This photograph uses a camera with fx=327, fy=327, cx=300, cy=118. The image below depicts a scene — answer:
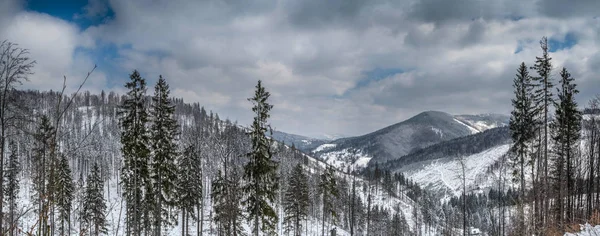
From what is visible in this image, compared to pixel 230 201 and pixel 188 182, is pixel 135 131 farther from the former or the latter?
pixel 188 182

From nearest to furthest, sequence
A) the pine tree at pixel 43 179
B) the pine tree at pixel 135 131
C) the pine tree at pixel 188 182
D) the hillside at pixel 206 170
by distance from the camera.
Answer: the pine tree at pixel 43 179
the pine tree at pixel 135 131
the pine tree at pixel 188 182
the hillside at pixel 206 170

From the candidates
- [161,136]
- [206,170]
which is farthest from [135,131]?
[206,170]

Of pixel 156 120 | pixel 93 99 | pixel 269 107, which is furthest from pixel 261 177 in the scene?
pixel 93 99

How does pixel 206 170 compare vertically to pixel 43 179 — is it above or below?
below

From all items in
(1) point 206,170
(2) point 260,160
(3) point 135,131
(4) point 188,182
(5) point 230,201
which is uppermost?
(3) point 135,131

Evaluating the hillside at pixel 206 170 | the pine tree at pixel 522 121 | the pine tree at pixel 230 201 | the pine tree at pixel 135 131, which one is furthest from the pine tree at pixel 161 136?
the pine tree at pixel 522 121

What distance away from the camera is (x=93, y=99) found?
183 m

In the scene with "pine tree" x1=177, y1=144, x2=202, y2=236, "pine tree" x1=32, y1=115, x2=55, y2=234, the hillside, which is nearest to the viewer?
"pine tree" x1=32, y1=115, x2=55, y2=234

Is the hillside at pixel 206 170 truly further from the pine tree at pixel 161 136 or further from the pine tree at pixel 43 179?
the pine tree at pixel 43 179

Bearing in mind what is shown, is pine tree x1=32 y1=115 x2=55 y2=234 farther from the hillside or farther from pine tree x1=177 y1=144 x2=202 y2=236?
pine tree x1=177 y1=144 x2=202 y2=236

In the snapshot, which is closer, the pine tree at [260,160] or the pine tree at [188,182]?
the pine tree at [260,160]

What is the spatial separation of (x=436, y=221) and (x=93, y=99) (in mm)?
183016

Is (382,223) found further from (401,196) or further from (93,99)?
(93,99)

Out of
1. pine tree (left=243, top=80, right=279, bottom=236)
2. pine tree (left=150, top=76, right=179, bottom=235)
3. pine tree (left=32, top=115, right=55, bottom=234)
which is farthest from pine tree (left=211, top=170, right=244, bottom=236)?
pine tree (left=32, top=115, right=55, bottom=234)
